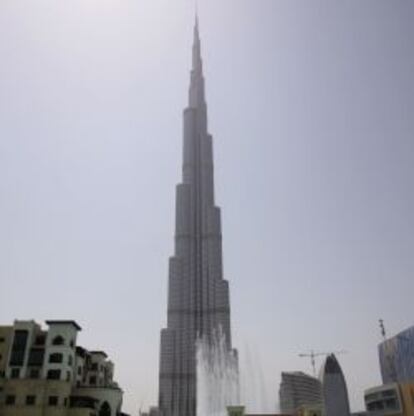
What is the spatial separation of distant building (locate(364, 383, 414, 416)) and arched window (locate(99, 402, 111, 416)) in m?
60.7

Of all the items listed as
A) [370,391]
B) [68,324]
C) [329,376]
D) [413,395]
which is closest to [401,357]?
[370,391]

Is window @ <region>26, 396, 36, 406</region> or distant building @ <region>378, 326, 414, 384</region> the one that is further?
distant building @ <region>378, 326, 414, 384</region>

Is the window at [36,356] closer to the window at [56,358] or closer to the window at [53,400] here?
the window at [56,358]

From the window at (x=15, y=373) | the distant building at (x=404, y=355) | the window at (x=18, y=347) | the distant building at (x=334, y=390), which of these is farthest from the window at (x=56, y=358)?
the distant building at (x=404, y=355)

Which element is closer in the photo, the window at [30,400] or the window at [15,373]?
the window at [30,400]

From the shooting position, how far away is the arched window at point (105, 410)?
85.3 metres

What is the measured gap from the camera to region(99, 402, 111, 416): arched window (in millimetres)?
85275

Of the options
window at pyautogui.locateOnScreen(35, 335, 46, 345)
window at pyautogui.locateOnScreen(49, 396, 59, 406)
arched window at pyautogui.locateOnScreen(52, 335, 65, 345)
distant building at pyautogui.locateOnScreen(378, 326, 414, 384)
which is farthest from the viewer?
distant building at pyautogui.locateOnScreen(378, 326, 414, 384)

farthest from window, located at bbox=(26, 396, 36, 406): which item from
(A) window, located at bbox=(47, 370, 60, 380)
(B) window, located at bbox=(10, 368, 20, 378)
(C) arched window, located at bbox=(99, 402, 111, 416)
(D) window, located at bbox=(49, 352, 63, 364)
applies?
(C) arched window, located at bbox=(99, 402, 111, 416)

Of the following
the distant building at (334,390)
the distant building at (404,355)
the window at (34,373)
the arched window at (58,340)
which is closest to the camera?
the distant building at (334,390)

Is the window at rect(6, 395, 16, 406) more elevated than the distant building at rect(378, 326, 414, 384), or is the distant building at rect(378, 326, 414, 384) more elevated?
the distant building at rect(378, 326, 414, 384)

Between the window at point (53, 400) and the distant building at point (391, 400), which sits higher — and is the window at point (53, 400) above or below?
below

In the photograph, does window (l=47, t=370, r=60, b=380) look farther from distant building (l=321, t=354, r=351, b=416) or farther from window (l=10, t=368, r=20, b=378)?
distant building (l=321, t=354, r=351, b=416)

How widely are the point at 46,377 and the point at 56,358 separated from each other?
3343 mm
